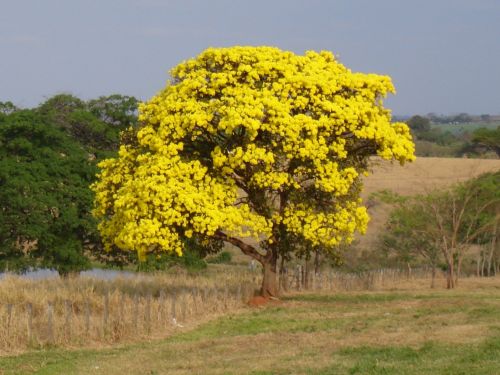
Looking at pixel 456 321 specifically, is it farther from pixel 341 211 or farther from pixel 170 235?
pixel 170 235

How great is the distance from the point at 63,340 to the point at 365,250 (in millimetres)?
32493

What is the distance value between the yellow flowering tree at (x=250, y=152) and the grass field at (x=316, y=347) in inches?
100

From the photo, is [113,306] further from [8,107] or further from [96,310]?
[8,107]

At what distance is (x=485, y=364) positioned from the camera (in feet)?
44.1

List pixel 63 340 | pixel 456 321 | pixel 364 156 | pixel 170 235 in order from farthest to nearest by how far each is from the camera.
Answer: pixel 364 156 < pixel 170 235 < pixel 456 321 < pixel 63 340

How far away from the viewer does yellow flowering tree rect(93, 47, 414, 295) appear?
21453 mm

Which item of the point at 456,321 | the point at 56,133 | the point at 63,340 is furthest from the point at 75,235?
the point at 456,321

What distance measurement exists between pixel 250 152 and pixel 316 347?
22.3ft

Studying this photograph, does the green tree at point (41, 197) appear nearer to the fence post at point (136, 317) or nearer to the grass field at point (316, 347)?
the grass field at point (316, 347)

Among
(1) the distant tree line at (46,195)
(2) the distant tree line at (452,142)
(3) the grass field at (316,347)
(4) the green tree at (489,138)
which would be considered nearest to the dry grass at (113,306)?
(3) the grass field at (316,347)

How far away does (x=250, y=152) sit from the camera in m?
21.9

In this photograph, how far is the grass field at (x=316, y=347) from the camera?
14.3m

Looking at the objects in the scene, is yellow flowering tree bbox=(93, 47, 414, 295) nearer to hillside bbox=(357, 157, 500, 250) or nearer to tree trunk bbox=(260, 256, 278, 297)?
tree trunk bbox=(260, 256, 278, 297)

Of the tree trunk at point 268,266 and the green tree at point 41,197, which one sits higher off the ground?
the green tree at point 41,197
